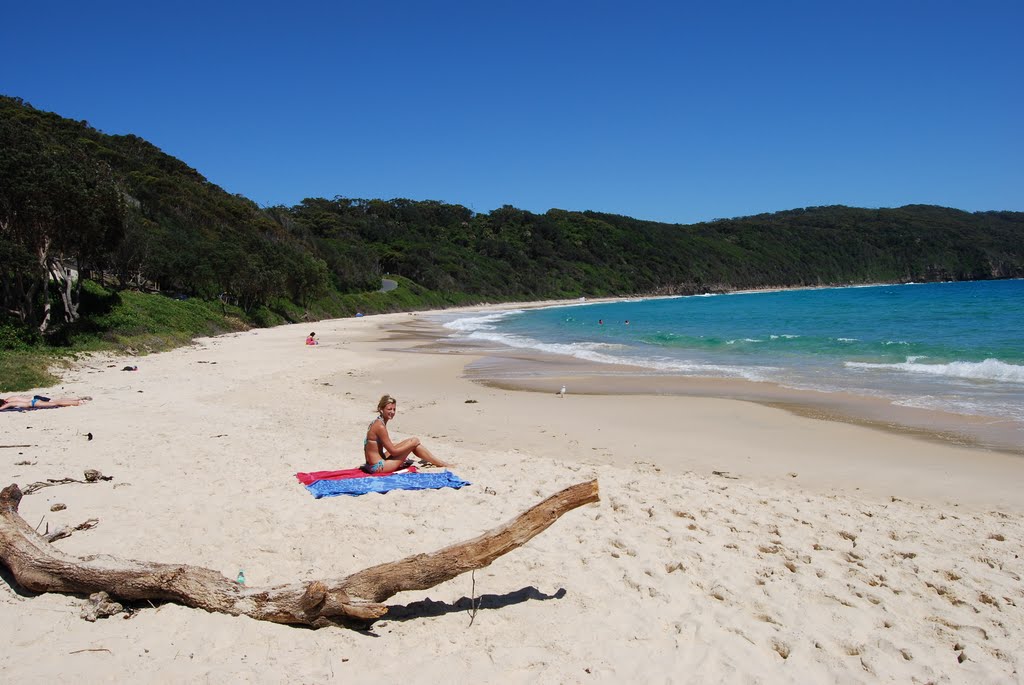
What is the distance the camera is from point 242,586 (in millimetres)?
3734

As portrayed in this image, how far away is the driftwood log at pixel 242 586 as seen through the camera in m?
3.63

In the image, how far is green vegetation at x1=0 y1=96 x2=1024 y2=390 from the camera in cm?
1802

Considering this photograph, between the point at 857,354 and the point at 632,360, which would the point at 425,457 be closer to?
the point at 632,360

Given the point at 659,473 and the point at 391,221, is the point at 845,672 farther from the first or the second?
the point at 391,221

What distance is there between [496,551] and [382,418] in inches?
141

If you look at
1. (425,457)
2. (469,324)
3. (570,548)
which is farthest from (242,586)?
(469,324)

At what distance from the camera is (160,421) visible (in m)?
9.69

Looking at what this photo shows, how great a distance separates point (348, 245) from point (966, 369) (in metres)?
72.8

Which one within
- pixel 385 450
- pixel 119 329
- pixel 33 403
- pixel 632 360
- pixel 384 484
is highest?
pixel 119 329

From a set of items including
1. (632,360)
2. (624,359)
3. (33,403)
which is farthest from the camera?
(624,359)

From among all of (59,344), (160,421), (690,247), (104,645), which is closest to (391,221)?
(690,247)

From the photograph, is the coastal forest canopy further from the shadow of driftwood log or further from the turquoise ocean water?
the shadow of driftwood log

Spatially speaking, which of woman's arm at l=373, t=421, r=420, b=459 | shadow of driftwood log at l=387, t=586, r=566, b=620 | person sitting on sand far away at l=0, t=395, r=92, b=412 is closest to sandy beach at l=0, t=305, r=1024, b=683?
shadow of driftwood log at l=387, t=586, r=566, b=620

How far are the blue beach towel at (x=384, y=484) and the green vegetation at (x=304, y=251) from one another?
9.54 metres
